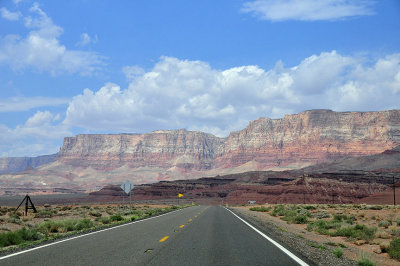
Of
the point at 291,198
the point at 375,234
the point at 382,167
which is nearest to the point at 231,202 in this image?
the point at 291,198

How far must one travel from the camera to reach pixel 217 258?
377 inches

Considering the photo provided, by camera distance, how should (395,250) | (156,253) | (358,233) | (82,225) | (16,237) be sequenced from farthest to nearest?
(82,225)
(358,233)
(16,237)
(395,250)
(156,253)

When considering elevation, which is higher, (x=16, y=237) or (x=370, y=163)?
(x=370, y=163)

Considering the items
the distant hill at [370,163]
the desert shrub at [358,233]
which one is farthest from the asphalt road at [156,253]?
the distant hill at [370,163]

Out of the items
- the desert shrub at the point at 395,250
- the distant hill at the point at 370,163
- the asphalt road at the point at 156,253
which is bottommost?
the desert shrub at the point at 395,250

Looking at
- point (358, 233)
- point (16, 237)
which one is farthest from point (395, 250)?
point (16, 237)

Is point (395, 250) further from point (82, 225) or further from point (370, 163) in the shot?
point (370, 163)

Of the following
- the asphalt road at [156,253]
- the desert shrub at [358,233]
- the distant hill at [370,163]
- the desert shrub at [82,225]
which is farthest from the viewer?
the distant hill at [370,163]

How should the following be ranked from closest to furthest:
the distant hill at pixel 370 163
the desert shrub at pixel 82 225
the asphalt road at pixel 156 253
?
the asphalt road at pixel 156 253 < the desert shrub at pixel 82 225 < the distant hill at pixel 370 163

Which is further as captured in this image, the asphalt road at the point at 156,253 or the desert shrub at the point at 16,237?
the desert shrub at the point at 16,237

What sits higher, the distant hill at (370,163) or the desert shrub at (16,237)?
the distant hill at (370,163)

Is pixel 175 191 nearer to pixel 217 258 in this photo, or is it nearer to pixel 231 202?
pixel 231 202

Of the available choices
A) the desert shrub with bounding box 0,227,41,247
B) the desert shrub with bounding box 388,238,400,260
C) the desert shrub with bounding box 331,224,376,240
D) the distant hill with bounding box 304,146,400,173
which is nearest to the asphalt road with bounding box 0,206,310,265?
the desert shrub with bounding box 0,227,41,247

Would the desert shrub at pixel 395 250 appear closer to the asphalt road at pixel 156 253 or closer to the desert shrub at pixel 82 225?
the asphalt road at pixel 156 253
